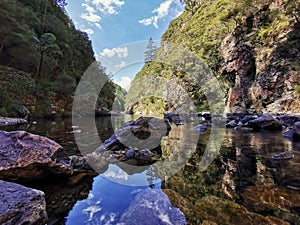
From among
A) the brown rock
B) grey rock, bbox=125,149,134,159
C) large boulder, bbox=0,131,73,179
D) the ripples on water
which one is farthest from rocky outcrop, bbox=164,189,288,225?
grey rock, bbox=125,149,134,159

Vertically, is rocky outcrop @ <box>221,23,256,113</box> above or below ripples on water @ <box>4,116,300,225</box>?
above

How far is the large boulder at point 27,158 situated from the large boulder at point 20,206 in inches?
29.7

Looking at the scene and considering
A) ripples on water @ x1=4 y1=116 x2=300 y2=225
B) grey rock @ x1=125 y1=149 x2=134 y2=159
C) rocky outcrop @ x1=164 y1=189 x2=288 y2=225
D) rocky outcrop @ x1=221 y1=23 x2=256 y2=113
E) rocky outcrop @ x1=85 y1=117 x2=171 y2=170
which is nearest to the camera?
rocky outcrop @ x1=164 y1=189 x2=288 y2=225

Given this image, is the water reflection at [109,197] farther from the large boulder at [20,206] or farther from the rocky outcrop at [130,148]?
the rocky outcrop at [130,148]

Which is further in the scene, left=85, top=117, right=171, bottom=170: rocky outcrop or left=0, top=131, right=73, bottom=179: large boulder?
left=85, top=117, right=171, bottom=170: rocky outcrop

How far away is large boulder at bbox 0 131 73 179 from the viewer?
221 cm

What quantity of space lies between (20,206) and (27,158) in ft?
3.62

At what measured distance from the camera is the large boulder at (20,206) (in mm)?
1293

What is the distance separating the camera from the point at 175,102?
3853cm

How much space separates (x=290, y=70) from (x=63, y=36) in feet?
85.5

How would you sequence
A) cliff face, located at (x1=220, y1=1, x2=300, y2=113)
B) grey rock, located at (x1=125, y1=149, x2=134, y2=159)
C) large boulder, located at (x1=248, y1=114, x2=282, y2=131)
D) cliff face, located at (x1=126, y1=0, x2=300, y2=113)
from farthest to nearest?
cliff face, located at (x1=126, y1=0, x2=300, y2=113) → cliff face, located at (x1=220, y1=1, x2=300, y2=113) → large boulder, located at (x1=248, y1=114, x2=282, y2=131) → grey rock, located at (x1=125, y1=149, x2=134, y2=159)

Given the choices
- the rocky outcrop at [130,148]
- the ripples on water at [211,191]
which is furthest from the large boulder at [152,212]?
the rocky outcrop at [130,148]

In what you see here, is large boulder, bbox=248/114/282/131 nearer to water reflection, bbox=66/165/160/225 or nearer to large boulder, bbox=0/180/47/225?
water reflection, bbox=66/165/160/225

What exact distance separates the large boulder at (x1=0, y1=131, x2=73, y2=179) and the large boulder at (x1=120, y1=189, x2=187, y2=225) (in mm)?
1280
